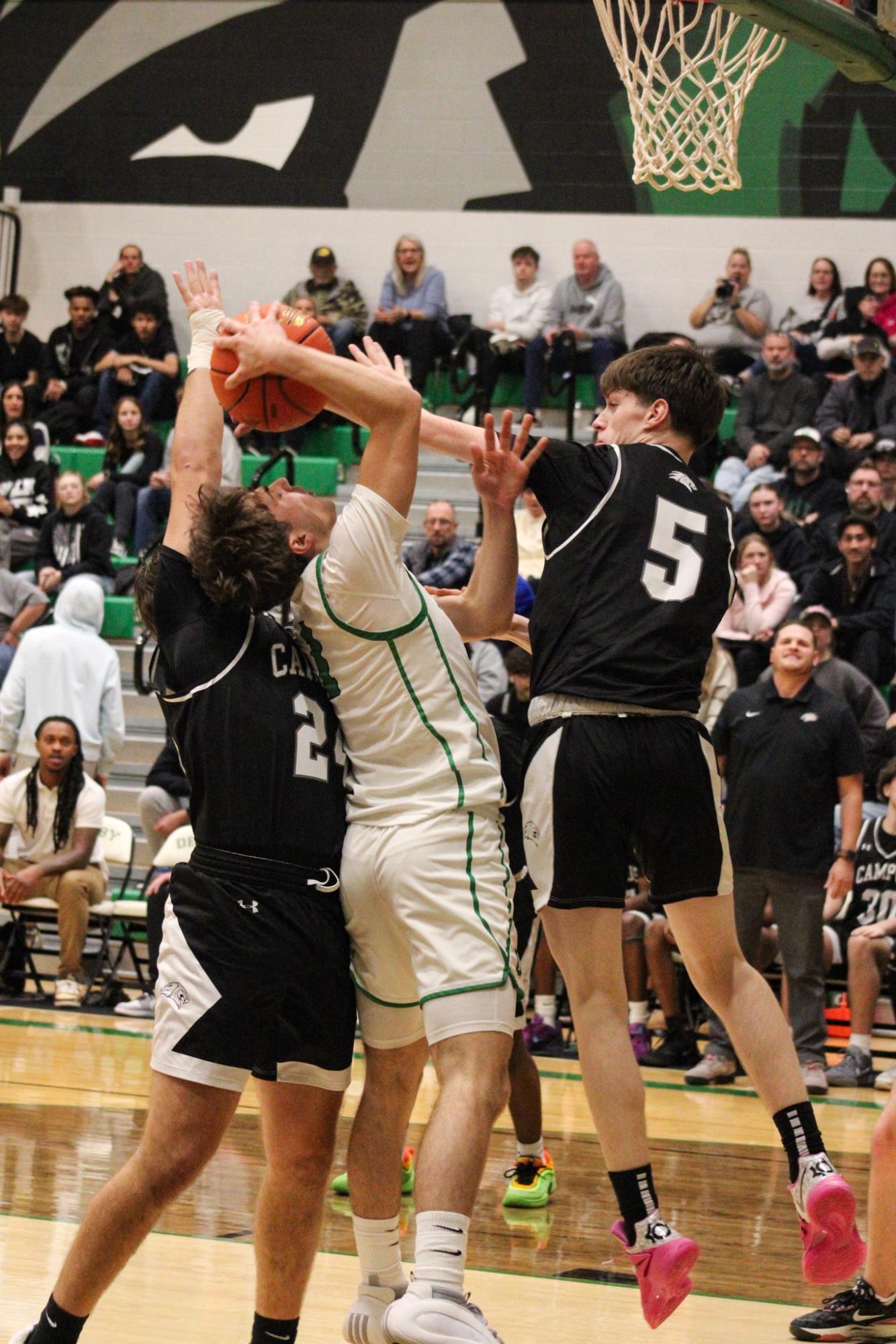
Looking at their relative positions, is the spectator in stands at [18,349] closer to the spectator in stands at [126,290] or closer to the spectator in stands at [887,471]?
the spectator in stands at [126,290]

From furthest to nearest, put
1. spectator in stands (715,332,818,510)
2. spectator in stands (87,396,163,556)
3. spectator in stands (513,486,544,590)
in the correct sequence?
spectator in stands (87,396,163,556) → spectator in stands (715,332,818,510) → spectator in stands (513,486,544,590)

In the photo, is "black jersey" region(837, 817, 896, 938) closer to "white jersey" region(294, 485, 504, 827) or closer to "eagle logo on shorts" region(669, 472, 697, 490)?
"eagle logo on shorts" region(669, 472, 697, 490)

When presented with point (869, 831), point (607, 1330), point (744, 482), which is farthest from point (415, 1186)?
point (744, 482)

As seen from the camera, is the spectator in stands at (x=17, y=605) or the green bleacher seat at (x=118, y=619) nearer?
the spectator in stands at (x=17, y=605)

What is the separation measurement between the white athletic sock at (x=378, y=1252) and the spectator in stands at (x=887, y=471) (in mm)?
9023

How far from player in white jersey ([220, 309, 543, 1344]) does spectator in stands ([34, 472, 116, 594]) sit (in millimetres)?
9495

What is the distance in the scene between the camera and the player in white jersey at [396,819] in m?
3.45

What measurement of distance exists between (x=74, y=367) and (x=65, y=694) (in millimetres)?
6308

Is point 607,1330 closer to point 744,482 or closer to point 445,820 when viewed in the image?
point 445,820

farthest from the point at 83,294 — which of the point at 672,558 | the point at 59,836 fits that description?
the point at 672,558

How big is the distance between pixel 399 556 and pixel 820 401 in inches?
401

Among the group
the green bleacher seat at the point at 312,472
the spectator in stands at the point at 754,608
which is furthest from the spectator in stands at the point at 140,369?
the spectator in stands at the point at 754,608

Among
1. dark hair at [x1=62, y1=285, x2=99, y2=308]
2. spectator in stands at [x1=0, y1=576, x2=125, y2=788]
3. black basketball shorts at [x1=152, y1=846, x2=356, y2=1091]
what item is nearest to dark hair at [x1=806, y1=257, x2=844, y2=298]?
dark hair at [x1=62, y1=285, x2=99, y2=308]

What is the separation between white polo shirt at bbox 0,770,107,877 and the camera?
31.4ft
